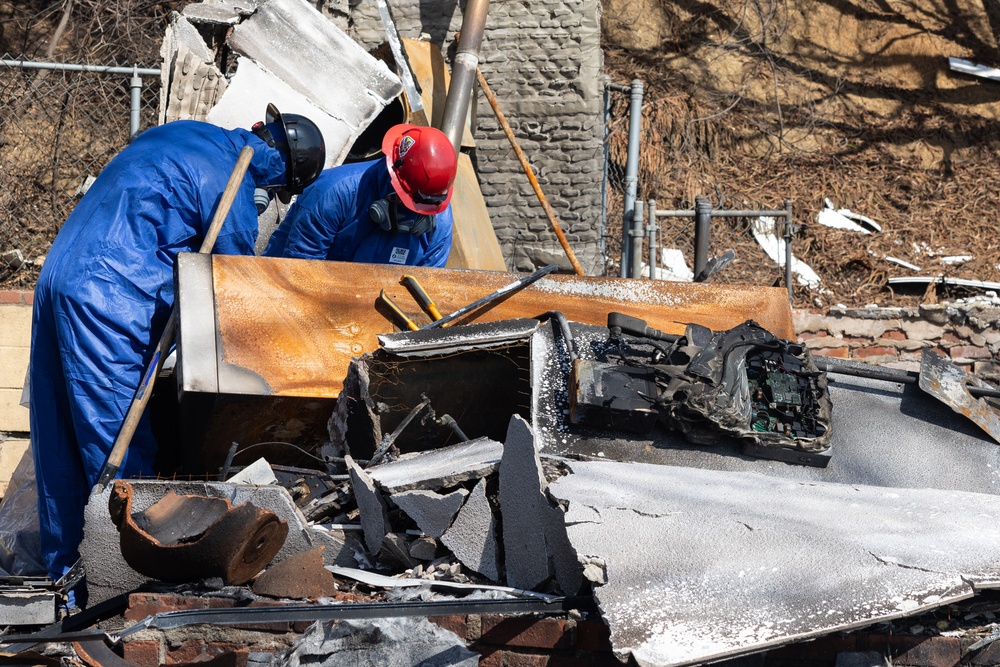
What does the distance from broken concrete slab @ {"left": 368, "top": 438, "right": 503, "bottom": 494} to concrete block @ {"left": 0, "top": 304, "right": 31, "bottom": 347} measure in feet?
11.7

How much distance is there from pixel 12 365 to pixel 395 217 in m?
2.84

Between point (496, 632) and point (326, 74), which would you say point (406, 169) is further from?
point (496, 632)

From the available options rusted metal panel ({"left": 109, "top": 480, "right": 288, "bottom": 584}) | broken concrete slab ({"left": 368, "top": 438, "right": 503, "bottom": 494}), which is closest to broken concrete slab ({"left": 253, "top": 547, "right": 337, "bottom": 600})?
rusted metal panel ({"left": 109, "top": 480, "right": 288, "bottom": 584})

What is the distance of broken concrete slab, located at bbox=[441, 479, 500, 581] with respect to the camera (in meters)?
2.98

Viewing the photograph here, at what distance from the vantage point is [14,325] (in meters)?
6.13

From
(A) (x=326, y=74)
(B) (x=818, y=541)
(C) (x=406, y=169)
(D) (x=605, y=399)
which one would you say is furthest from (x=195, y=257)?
(A) (x=326, y=74)

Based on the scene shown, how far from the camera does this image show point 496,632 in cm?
264

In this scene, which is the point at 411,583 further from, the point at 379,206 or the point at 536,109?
the point at 536,109

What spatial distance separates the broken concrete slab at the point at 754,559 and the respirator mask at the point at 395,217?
2161mm

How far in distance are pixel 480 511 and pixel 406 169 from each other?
2.36 metres

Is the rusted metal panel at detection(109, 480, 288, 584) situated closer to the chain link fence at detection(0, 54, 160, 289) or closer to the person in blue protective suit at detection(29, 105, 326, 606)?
the person in blue protective suit at detection(29, 105, 326, 606)

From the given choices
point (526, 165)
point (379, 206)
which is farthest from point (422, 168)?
point (526, 165)

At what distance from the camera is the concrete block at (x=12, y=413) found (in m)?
6.17

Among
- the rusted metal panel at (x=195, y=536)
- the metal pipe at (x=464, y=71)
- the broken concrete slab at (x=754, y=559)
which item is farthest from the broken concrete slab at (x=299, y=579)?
the metal pipe at (x=464, y=71)
